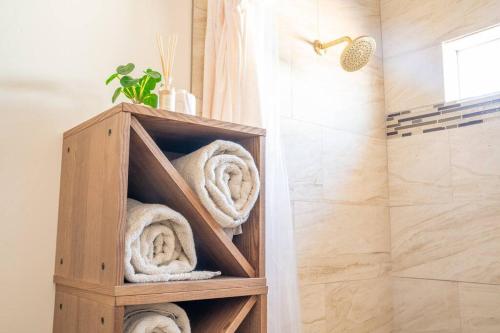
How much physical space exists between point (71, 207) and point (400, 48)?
1.63 metres

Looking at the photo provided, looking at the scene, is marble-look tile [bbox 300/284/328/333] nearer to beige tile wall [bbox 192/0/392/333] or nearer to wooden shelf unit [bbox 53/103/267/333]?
beige tile wall [bbox 192/0/392/333]

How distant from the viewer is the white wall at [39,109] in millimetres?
1029

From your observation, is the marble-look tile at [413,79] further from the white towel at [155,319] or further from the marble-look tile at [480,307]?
the white towel at [155,319]

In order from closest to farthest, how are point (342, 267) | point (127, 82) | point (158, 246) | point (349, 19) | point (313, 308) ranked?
point (158, 246), point (127, 82), point (313, 308), point (342, 267), point (349, 19)

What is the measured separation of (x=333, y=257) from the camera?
1.72 meters

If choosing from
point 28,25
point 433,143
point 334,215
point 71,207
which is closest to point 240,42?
point 28,25

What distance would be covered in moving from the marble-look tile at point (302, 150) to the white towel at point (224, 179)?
62cm

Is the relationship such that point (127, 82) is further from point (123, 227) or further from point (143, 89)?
point (123, 227)

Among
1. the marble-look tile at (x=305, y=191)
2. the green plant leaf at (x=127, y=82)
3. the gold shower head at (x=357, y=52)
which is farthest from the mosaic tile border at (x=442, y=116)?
the green plant leaf at (x=127, y=82)

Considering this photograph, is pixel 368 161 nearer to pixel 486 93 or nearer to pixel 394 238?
pixel 394 238

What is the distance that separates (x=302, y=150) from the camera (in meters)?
1.69

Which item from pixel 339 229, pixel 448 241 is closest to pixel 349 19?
pixel 339 229

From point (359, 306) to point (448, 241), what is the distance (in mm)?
441

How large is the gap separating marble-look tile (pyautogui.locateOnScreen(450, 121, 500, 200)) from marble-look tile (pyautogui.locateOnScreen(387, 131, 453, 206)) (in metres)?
0.03
